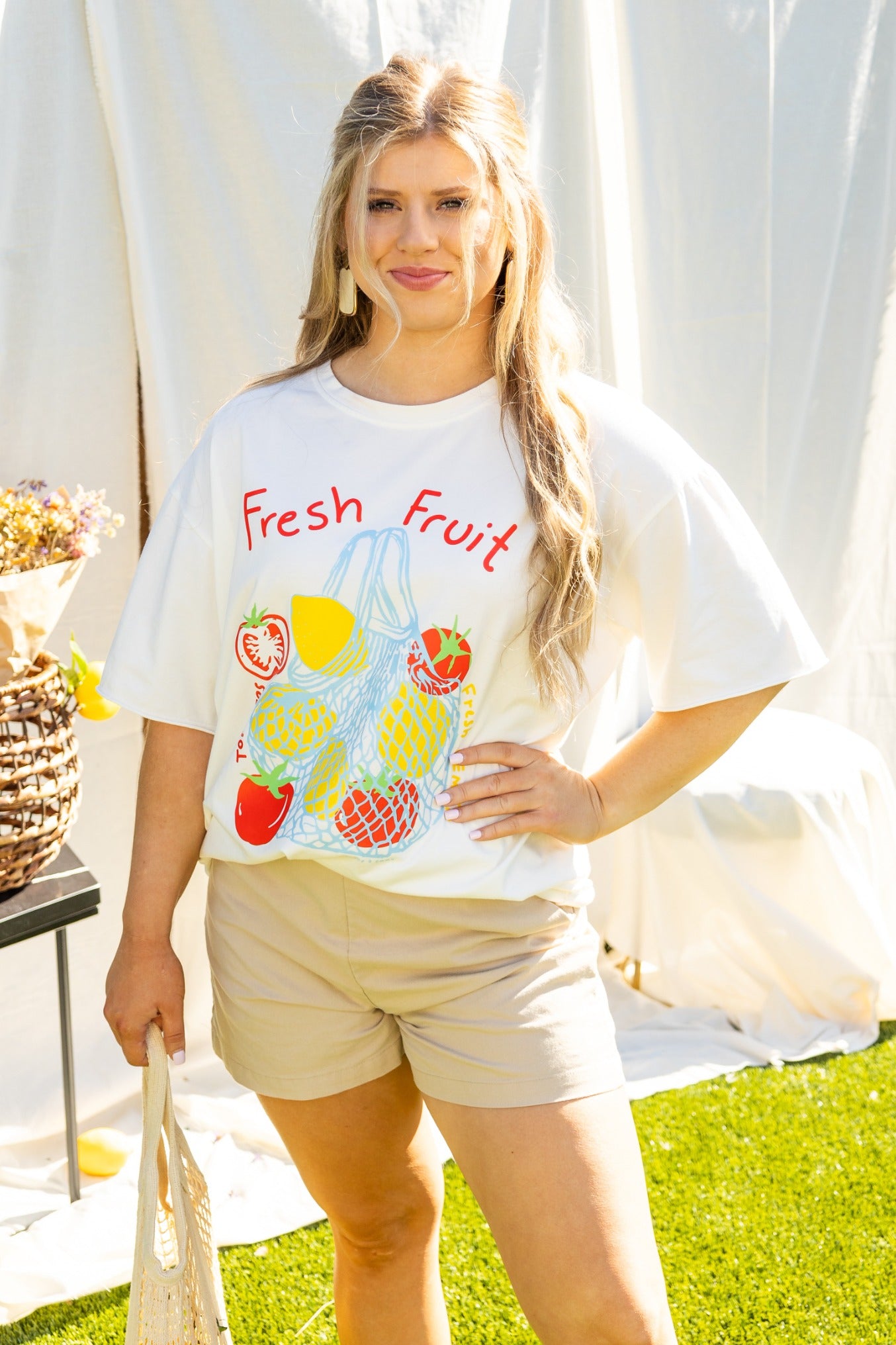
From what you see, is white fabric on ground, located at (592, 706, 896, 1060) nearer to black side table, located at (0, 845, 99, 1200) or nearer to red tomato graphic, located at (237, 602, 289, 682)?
black side table, located at (0, 845, 99, 1200)

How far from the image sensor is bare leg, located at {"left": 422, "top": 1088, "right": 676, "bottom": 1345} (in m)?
1.21

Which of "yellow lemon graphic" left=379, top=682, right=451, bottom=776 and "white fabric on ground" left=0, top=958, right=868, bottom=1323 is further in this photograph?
"white fabric on ground" left=0, top=958, right=868, bottom=1323

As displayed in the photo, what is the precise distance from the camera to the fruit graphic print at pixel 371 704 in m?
1.29

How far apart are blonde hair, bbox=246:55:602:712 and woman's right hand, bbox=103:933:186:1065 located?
0.54 meters

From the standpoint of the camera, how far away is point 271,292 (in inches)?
92.5

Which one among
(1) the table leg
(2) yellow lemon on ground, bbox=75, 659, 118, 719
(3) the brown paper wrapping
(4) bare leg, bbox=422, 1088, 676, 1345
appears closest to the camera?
(4) bare leg, bbox=422, 1088, 676, 1345

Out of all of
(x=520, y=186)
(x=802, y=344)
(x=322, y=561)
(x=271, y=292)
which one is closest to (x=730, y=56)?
(x=802, y=344)

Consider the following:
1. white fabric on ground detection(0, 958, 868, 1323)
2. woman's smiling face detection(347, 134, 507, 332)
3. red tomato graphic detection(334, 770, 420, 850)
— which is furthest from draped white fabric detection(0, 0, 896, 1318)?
red tomato graphic detection(334, 770, 420, 850)

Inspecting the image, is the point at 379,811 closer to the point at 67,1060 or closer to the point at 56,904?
the point at 56,904

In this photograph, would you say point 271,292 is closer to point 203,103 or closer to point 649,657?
point 203,103

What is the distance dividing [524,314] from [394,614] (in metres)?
0.38

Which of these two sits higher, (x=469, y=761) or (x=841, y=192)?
(x=841, y=192)

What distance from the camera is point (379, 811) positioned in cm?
130

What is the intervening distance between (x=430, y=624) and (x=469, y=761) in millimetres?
151
